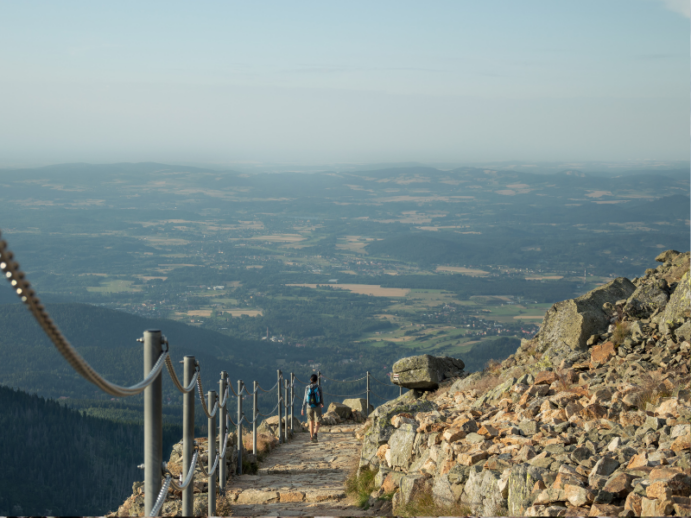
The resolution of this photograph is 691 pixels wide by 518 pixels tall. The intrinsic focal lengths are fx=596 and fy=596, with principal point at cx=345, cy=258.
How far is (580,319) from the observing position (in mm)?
12172

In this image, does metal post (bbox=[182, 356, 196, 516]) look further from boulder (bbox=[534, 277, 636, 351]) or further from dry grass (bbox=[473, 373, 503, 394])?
Answer: boulder (bbox=[534, 277, 636, 351])

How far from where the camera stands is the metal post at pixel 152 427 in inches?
130

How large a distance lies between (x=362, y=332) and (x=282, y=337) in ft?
69.0

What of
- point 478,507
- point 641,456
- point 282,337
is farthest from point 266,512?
point 282,337

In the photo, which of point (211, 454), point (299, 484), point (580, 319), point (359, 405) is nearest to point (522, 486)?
point (211, 454)

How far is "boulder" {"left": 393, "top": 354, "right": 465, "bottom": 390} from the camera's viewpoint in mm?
17766

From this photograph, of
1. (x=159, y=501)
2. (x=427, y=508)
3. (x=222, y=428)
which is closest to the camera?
(x=159, y=501)

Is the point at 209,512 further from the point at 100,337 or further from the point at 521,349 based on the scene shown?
the point at 100,337

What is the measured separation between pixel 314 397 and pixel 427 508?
22.5 feet

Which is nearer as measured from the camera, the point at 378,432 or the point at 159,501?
the point at 159,501

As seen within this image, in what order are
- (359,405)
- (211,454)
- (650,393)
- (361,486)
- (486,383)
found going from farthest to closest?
(359,405), (486,383), (361,486), (650,393), (211,454)

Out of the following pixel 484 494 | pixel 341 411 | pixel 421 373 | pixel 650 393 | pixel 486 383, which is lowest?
pixel 341 411

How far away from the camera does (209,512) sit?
642 cm

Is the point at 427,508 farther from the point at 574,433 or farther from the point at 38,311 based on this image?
the point at 38,311
